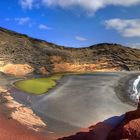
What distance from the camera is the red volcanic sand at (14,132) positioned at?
1936 cm

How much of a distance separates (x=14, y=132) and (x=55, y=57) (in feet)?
115

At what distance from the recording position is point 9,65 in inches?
1885

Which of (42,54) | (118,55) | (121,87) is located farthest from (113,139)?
(118,55)

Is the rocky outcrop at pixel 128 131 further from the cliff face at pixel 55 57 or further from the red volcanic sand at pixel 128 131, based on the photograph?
the cliff face at pixel 55 57

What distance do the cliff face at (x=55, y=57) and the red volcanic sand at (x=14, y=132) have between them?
24.7 meters

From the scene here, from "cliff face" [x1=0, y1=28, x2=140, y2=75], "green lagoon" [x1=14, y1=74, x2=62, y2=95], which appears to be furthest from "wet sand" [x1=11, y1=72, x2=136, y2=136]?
"cliff face" [x1=0, y1=28, x2=140, y2=75]

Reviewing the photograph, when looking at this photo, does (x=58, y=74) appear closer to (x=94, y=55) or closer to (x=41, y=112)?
(x=94, y=55)

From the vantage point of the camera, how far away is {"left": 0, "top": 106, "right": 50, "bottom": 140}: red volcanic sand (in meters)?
19.4

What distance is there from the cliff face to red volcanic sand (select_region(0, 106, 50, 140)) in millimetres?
24740

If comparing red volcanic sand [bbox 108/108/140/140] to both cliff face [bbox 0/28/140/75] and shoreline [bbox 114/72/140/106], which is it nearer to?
shoreline [bbox 114/72/140/106]

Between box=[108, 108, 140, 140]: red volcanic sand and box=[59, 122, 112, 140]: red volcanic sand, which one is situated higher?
box=[108, 108, 140, 140]: red volcanic sand

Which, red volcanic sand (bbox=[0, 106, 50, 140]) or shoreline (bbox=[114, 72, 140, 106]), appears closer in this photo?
red volcanic sand (bbox=[0, 106, 50, 140])

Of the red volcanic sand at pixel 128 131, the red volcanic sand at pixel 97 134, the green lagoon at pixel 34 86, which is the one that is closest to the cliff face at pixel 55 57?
the green lagoon at pixel 34 86

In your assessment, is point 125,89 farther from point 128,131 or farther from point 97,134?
point 128,131
